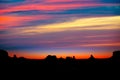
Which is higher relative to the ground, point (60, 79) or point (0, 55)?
point (0, 55)

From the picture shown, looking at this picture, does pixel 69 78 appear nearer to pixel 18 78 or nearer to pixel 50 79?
pixel 50 79

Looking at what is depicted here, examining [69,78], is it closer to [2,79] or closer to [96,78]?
[96,78]

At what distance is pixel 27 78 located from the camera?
9794cm

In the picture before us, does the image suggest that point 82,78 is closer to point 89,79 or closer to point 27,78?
point 89,79

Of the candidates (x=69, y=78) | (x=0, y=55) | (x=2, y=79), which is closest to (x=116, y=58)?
(x=0, y=55)

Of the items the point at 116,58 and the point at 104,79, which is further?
the point at 116,58

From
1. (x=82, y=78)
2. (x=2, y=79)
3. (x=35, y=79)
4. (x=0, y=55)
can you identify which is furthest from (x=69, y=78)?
(x=0, y=55)

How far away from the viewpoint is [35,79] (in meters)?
96.8

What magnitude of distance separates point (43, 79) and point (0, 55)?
101870mm

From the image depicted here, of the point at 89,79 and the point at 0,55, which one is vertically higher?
the point at 0,55

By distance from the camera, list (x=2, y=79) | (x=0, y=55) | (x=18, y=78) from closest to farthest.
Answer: (x=2, y=79), (x=18, y=78), (x=0, y=55)

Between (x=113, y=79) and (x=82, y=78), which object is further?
(x=82, y=78)

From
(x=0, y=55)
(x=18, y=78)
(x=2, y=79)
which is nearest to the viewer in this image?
(x=2, y=79)

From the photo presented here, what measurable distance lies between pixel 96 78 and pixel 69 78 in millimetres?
8107
